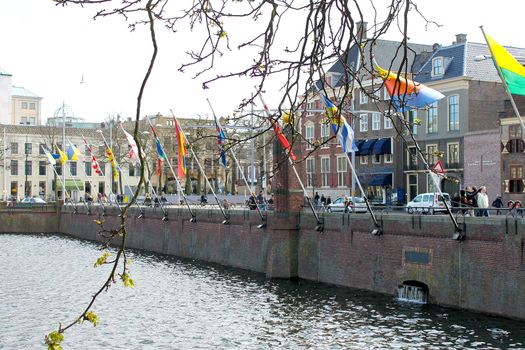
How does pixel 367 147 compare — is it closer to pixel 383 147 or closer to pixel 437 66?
pixel 383 147

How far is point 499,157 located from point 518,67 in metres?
29.6

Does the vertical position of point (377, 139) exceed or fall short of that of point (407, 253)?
it exceeds it

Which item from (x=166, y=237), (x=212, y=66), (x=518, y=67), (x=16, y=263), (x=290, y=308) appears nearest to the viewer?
(x=212, y=66)

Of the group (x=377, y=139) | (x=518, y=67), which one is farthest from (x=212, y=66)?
(x=377, y=139)

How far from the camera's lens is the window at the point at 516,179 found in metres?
48.1

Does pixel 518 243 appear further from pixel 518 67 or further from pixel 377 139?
pixel 377 139

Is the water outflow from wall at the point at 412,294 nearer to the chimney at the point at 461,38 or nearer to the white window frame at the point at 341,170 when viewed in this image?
the chimney at the point at 461,38

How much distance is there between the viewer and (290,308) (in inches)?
1025

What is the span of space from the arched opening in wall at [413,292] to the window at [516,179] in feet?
75.6

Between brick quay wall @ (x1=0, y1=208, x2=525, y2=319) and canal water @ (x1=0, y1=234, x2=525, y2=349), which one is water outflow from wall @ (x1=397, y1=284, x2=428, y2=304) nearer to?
brick quay wall @ (x1=0, y1=208, x2=525, y2=319)

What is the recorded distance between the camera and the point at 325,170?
231 feet

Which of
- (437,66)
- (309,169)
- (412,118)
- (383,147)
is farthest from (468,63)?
(309,169)

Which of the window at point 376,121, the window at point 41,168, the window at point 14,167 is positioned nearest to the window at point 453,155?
Answer: the window at point 376,121

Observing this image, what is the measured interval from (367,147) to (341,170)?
4.50 metres
